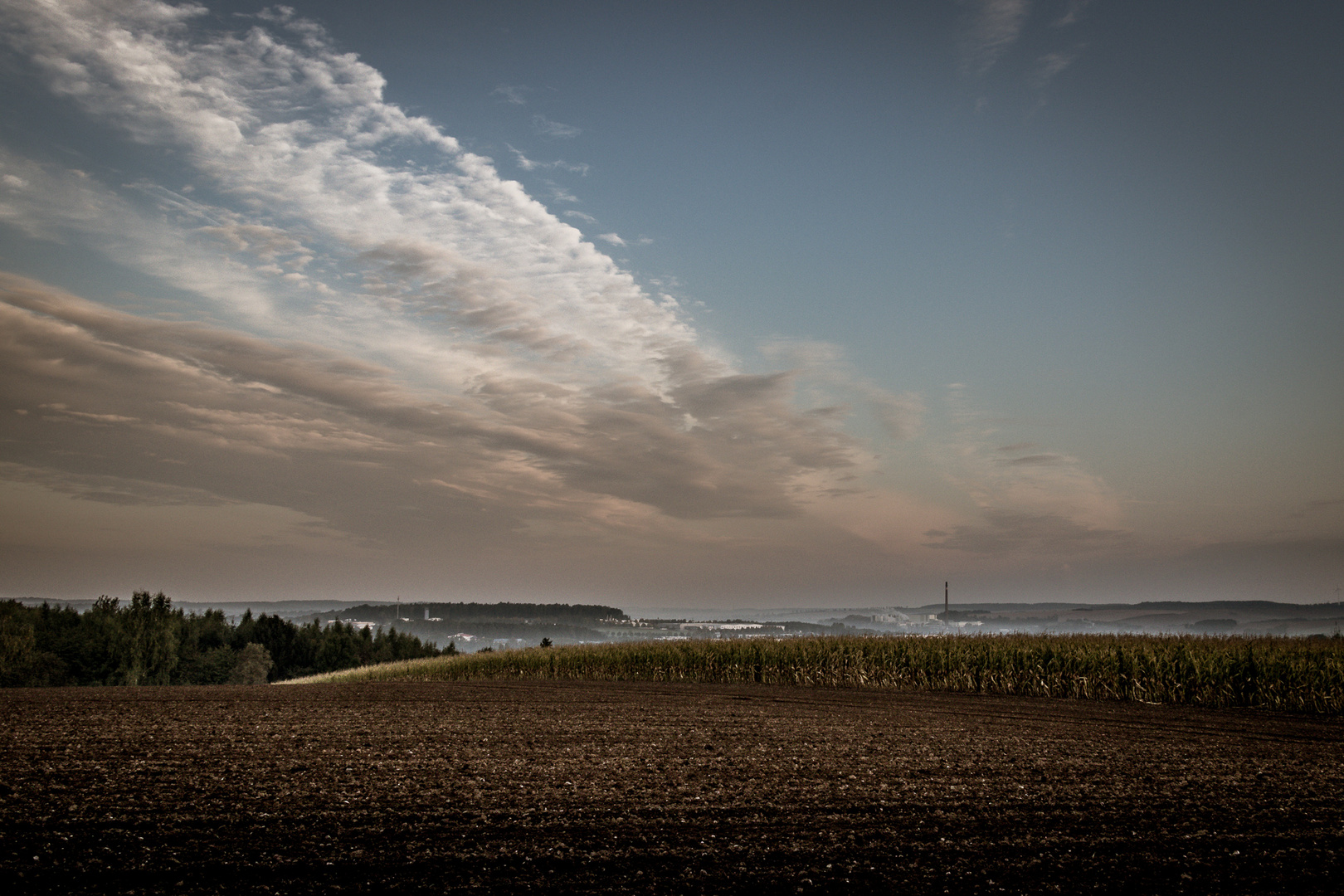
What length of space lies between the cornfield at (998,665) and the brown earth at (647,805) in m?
6.60

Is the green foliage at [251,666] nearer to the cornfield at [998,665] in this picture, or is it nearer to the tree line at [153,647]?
the tree line at [153,647]

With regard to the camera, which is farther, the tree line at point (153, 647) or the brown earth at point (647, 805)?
the tree line at point (153, 647)

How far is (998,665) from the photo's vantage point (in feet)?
86.9

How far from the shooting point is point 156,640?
68875mm

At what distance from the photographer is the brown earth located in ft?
22.5

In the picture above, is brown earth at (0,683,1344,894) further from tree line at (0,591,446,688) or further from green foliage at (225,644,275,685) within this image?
green foliage at (225,644,275,685)

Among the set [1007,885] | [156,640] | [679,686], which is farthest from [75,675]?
[1007,885]

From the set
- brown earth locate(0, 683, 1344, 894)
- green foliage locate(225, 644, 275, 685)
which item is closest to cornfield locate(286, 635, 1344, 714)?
brown earth locate(0, 683, 1344, 894)

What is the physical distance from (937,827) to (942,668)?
66.5 feet

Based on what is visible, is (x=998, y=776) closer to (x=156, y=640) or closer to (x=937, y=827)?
(x=937, y=827)

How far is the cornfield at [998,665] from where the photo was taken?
2256 cm

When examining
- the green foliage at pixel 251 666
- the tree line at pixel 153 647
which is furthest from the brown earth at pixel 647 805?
the green foliage at pixel 251 666

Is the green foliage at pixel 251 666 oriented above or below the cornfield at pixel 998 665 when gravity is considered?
below

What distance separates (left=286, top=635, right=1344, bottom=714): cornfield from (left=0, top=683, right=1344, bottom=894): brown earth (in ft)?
21.6
